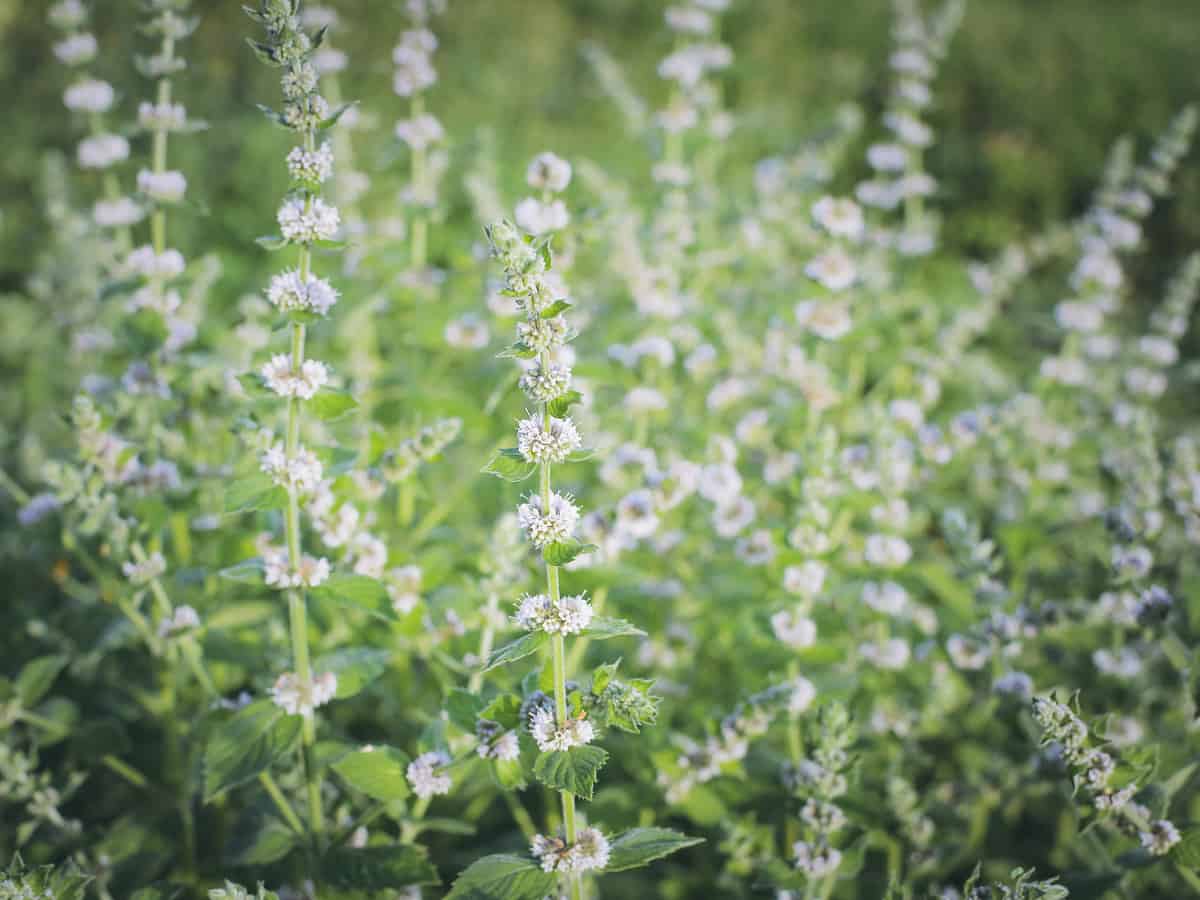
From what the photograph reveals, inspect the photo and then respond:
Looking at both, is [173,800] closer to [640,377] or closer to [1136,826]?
[640,377]

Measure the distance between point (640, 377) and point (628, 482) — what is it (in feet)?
2.50

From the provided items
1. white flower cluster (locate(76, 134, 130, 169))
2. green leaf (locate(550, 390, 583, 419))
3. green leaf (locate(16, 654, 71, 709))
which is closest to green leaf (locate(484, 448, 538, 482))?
green leaf (locate(550, 390, 583, 419))

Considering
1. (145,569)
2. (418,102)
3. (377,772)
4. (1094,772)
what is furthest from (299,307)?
(1094,772)

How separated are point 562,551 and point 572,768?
0.47 meters

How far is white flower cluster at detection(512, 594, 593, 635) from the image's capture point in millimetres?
2129

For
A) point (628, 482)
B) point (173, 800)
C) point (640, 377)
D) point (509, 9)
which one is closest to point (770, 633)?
point (628, 482)

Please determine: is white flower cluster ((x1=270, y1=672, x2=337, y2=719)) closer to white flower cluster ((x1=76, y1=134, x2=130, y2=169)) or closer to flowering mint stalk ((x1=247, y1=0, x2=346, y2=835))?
flowering mint stalk ((x1=247, y1=0, x2=346, y2=835))

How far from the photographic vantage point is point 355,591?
2.46 metres

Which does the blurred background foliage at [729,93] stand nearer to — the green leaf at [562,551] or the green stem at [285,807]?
the green stem at [285,807]

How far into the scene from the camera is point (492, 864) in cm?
223

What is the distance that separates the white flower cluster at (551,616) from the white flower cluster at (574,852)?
1.61 feet

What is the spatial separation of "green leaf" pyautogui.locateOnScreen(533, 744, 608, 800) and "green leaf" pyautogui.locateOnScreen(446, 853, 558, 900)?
0.90ft

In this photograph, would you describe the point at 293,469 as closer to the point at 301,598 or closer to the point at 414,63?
the point at 301,598

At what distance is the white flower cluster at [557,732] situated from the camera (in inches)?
83.7
